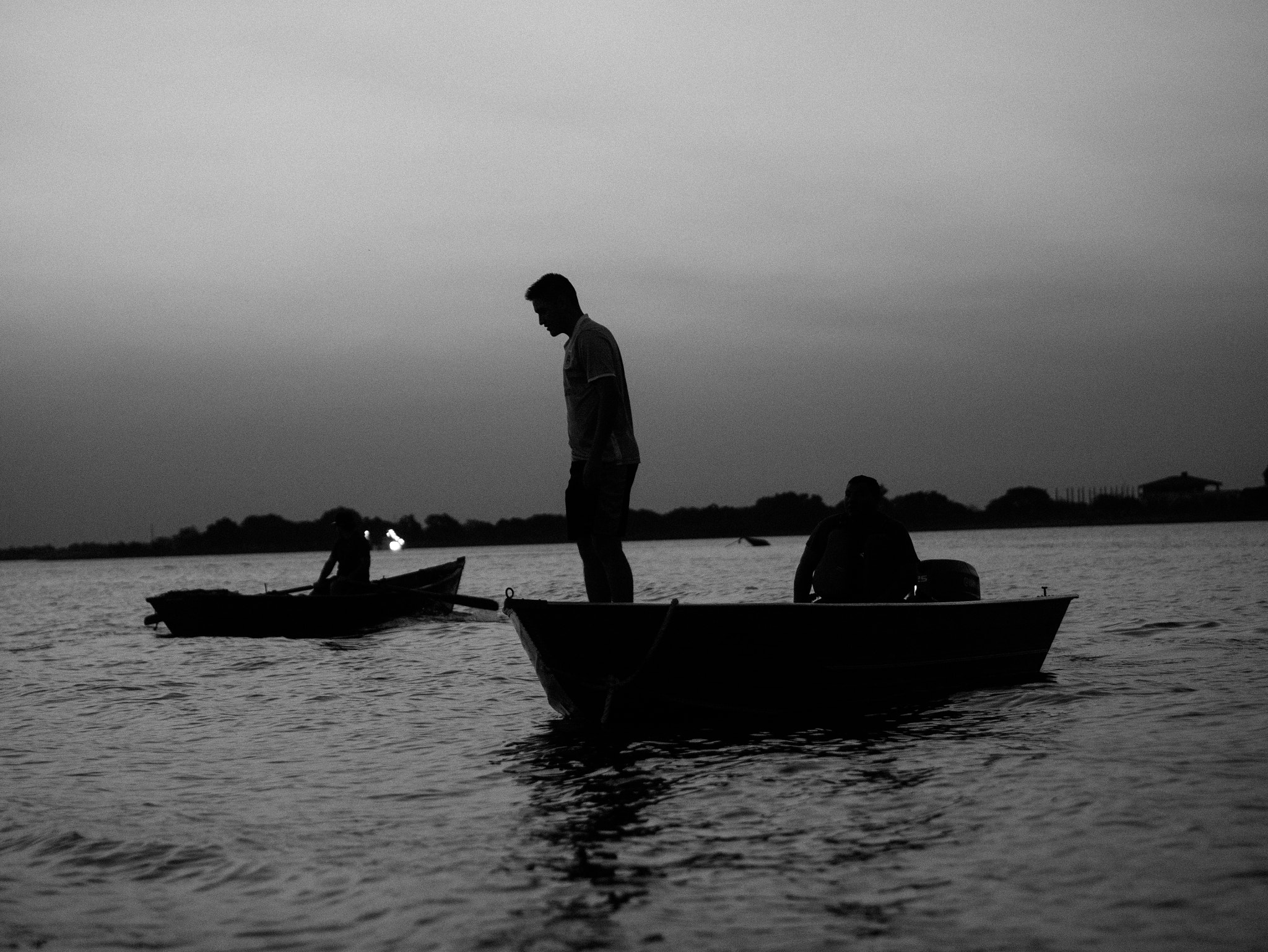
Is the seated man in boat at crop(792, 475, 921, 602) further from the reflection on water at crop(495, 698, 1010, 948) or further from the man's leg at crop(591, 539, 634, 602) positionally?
the man's leg at crop(591, 539, 634, 602)

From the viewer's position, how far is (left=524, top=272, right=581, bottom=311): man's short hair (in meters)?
8.31

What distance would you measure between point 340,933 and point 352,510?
13.7m

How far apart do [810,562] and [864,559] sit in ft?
1.58

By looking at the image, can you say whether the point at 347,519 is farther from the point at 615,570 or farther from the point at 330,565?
the point at 615,570

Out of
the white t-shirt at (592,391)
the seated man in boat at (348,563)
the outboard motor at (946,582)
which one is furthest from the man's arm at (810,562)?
the seated man in boat at (348,563)

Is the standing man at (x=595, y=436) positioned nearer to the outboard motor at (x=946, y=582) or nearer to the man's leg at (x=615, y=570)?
the man's leg at (x=615, y=570)

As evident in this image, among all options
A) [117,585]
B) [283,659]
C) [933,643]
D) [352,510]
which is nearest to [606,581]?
[933,643]

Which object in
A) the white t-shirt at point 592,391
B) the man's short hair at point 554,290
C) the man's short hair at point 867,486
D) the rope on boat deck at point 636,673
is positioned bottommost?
the rope on boat deck at point 636,673

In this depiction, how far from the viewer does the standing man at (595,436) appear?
7965 mm

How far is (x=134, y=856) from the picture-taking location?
214 inches

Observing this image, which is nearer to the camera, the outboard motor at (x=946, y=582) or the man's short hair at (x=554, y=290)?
the man's short hair at (x=554, y=290)

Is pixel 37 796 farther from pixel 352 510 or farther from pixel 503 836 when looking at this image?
pixel 352 510

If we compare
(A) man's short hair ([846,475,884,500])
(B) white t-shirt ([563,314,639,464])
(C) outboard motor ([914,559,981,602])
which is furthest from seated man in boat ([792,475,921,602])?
(B) white t-shirt ([563,314,639,464])

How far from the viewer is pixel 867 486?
9617 mm
